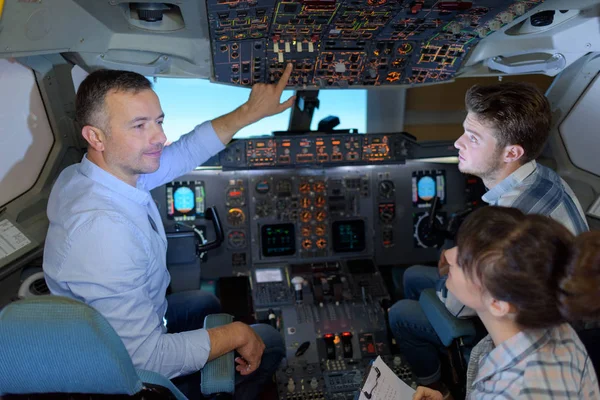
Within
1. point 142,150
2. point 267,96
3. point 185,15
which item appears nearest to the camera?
point 142,150

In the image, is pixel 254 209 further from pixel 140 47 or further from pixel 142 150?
pixel 142 150

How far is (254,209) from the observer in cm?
361

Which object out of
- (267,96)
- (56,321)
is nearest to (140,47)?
(267,96)

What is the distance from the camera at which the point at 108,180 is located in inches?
80.4

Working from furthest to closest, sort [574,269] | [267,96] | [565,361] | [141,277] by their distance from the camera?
[267,96] < [141,277] < [565,361] < [574,269]

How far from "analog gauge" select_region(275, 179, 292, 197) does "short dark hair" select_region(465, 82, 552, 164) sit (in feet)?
5.42

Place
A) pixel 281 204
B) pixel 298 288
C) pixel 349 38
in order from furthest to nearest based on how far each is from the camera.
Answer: pixel 281 204 < pixel 298 288 < pixel 349 38

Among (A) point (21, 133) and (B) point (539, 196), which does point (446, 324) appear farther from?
(A) point (21, 133)

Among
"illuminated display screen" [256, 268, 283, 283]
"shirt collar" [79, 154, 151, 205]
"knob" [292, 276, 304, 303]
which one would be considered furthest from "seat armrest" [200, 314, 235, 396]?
"illuminated display screen" [256, 268, 283, 283]

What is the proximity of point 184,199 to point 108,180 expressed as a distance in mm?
1473

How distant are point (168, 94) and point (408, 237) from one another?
10.0 ft

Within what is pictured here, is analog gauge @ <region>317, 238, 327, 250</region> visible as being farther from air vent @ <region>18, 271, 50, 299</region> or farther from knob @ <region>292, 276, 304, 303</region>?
air vent @ <region>18, 271, 50, 299</region>

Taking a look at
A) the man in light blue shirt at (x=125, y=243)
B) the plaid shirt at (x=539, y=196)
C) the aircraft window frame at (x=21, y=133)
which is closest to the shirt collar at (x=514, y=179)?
the plaid shirt at (x=539, y=196)

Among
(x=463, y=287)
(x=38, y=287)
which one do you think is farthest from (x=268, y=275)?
(x=463, y=287)
